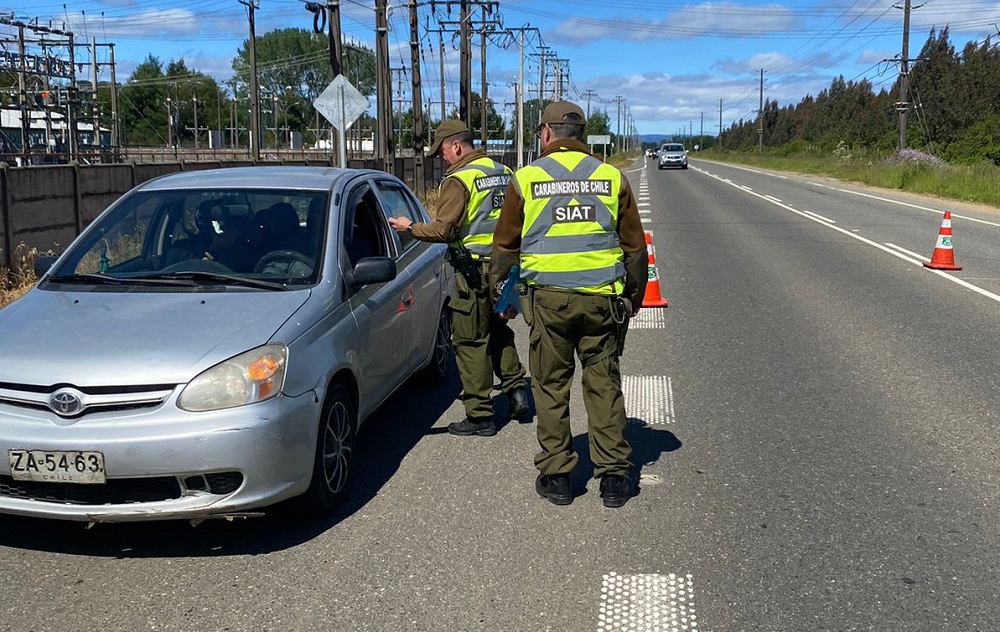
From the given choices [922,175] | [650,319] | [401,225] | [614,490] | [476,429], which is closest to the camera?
[614,490]

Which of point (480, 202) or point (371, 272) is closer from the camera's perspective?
point (371, 272)

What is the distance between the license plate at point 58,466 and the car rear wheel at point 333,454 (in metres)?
0.91

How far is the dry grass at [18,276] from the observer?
1037 centimetres

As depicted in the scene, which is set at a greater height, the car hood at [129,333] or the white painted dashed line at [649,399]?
the car hood at [129,333]

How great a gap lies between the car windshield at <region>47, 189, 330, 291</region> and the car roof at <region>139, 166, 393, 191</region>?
6 cm

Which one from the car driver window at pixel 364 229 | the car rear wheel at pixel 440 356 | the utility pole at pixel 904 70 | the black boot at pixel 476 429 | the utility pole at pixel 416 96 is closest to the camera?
the car driver window at pixel 364 229

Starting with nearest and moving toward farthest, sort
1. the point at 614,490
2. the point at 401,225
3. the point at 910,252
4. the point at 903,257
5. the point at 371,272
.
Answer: the point at 614,490 → the point at 371,272 → the point at 401,225 → the point at 903,257 → the point at 910,252

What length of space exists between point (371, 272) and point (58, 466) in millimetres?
1793

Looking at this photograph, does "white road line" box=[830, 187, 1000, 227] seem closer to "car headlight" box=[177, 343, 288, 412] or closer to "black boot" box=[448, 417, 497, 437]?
"black boot" box=[448, 417, 497, 437]

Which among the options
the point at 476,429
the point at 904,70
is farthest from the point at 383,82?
the point at 904,70

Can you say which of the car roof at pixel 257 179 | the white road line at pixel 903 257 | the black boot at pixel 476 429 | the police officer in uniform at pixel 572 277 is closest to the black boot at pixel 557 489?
the police officer in uniform at pixel 572 277

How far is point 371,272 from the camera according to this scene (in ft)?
16.3

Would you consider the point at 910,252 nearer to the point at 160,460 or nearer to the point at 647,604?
the point at 647,604

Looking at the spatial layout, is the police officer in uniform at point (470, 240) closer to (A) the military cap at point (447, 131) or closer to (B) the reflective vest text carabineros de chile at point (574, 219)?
(A) the military cap at point (447, 131)
